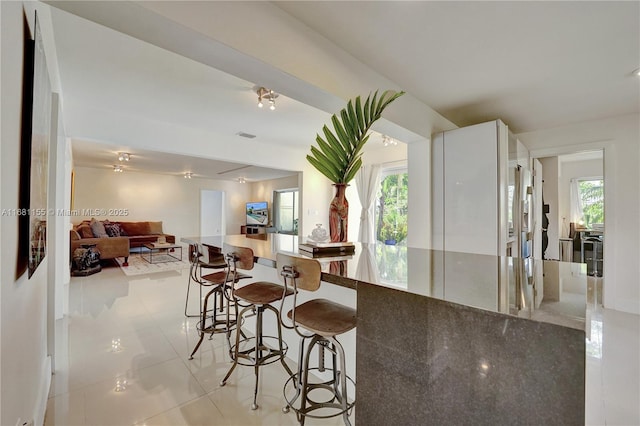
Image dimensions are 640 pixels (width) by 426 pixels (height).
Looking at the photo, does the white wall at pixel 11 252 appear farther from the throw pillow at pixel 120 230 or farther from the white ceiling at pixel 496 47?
the throw pillow at pixel 120 230

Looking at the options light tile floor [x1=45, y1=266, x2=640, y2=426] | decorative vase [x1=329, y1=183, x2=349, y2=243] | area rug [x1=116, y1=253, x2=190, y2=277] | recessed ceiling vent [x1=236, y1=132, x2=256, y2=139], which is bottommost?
light tile floor [x1=45, y1=266, x2=640, y2=426]

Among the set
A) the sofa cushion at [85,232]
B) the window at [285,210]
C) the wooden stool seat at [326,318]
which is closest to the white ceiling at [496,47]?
the wooden stool seat at [326,318]

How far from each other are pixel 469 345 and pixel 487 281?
30cm

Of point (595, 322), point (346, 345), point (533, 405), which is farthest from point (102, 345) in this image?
point (595, 322)

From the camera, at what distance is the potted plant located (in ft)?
5.42

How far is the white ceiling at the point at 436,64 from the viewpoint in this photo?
1.76 m

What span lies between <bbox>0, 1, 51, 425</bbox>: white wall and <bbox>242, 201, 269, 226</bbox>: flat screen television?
323 inches

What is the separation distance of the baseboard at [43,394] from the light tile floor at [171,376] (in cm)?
6

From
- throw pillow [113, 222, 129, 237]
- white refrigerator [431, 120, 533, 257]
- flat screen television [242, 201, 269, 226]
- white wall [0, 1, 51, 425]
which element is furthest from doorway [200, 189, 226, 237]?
white wall [0, 1, 51, 425]

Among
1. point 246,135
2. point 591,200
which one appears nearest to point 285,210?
point 246,135

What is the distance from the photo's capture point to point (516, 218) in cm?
319

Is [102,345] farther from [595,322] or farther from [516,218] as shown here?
[595,322]

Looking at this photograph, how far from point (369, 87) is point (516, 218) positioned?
235 centimetres

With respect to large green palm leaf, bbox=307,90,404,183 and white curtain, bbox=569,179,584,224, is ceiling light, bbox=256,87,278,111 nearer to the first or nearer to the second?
large green palm leaf, bbox=307,90,404,183
